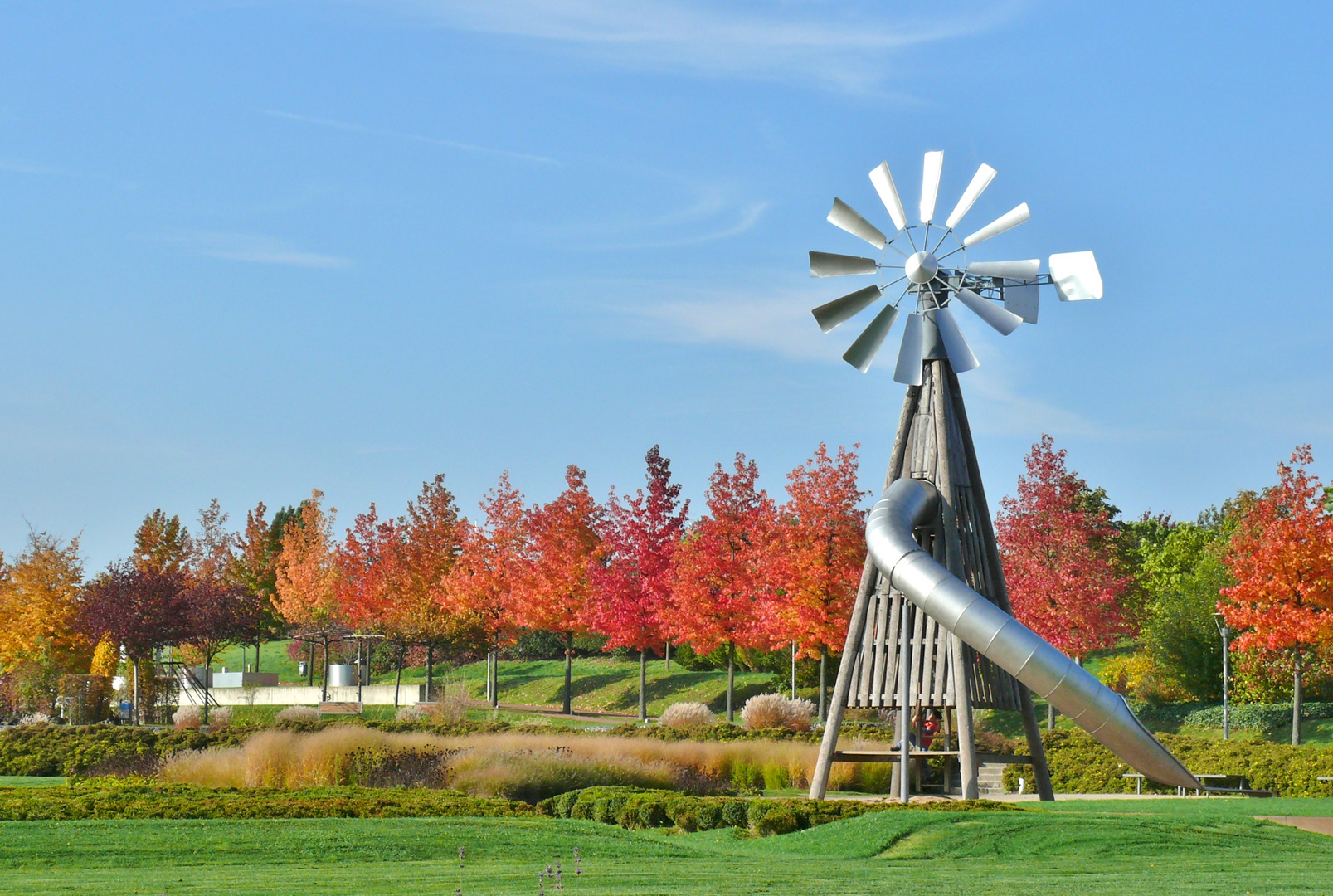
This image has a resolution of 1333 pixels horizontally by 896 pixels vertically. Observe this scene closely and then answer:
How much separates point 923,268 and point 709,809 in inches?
332

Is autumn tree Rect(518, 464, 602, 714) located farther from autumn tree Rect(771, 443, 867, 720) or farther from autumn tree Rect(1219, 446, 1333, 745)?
autumn tree Rect(1219, 446, 1333, 745)

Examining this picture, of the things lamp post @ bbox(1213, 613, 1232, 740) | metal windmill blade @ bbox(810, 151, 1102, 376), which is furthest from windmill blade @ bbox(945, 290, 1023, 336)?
lamp post @ bbox(1213, 613, 1232, 740)

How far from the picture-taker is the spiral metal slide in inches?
622

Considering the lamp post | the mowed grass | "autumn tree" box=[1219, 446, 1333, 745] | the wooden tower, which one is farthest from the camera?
the lamp post

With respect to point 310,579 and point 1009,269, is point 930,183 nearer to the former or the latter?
point 1009,269

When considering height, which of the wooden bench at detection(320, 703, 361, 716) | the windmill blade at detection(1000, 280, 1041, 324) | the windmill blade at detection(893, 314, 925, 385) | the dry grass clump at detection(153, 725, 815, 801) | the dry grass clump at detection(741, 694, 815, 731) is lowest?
the wooden bench at detection(320, 703, 361, 716)

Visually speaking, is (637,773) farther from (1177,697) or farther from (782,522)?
(1177,697)

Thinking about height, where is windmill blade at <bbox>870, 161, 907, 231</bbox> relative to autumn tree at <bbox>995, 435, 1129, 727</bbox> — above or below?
above

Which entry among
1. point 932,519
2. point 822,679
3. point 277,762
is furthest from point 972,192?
point 822,679

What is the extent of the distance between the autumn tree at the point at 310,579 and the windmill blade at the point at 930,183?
36350mm

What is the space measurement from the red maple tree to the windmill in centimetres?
1493

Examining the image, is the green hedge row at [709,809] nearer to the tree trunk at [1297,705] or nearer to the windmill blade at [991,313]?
the windmill blade at [991,313]

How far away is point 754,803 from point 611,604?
951 inches

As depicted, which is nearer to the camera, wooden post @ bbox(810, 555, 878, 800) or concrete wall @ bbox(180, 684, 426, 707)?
wooden post @ bbox(810, 555, 878, 800)
